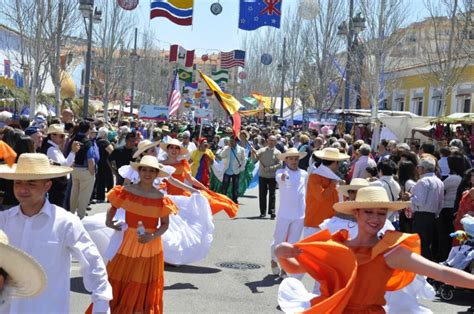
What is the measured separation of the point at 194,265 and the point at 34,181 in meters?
6.32

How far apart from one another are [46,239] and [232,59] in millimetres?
51803

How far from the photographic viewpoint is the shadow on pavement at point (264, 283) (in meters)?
9.25

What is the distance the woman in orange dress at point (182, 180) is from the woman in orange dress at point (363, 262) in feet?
21.5

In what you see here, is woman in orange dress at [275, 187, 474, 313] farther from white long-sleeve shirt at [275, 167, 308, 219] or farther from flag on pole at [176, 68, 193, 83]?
flag on pole at [176, 68, 193, 83]

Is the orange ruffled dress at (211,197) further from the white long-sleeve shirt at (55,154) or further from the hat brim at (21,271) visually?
the hat brim at (21,271)

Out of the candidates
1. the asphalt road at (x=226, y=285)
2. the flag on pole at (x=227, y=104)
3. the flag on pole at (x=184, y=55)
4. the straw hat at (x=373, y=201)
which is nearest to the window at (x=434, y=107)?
the flag on pole at (x=227, y=104)

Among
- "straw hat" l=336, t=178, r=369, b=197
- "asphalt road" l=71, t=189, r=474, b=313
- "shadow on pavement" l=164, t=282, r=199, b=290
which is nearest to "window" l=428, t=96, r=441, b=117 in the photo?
"asphalt road" l=71, t=189, r=474, b=313

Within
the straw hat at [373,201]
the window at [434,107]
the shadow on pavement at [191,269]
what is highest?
the window at [434,107]

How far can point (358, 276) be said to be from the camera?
14.9 feet

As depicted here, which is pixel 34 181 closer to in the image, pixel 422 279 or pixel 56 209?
pixel 56 209

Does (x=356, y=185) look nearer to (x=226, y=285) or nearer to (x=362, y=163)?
(x=226, y=285)

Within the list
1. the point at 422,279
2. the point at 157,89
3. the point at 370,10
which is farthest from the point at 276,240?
the point at 157,89

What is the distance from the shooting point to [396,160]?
507 inches

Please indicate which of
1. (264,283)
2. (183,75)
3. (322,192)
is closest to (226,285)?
(264,283)
